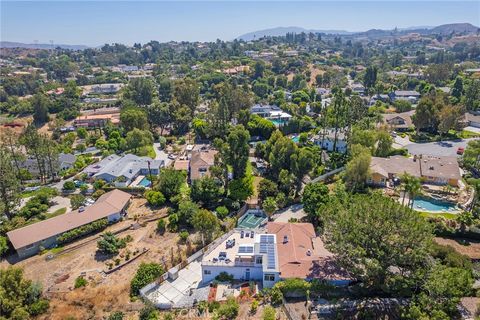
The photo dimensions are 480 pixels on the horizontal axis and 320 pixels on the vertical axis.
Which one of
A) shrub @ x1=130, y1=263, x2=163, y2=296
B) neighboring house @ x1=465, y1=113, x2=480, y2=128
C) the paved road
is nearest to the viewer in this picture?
shrub @ x1=130, y1=263, x2=163, y2=296

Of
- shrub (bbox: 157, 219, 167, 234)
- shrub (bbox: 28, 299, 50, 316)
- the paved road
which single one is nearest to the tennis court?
shrub (bbox: 157, 219, 167, 234)

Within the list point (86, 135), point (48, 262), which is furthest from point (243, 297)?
point (86, 135)

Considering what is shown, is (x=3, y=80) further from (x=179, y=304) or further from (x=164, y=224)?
(x=179, y=304)

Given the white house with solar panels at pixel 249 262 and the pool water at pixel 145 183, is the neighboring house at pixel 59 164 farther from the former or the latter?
the white house with solar panels at pixel 249 262

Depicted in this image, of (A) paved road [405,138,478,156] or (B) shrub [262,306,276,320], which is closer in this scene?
(B) shrub [262,306,276,320]

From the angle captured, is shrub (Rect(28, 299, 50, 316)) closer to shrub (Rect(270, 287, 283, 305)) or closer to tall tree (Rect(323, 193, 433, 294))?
shrub (Rect(270, 287, 283, 305))

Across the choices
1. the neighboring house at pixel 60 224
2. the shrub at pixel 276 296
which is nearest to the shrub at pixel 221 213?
the neighboring house at pixel 60 224
